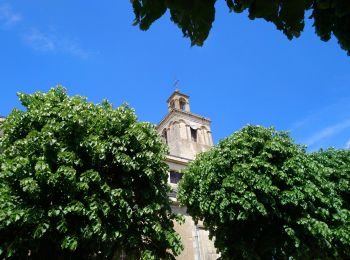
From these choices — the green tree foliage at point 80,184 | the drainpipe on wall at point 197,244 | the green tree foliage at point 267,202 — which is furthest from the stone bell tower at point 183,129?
the green tree foliage at point 80,184

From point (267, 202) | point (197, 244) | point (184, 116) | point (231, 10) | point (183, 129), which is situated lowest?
point (231, 10)

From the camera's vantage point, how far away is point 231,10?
2.81 meters

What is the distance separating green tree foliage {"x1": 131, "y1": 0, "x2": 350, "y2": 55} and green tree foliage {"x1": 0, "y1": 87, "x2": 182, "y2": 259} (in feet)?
31.4

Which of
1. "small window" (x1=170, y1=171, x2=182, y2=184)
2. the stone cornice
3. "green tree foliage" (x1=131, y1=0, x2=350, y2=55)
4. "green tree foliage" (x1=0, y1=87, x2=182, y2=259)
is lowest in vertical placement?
"green tree foliage" (x1=131, y1=0, x2=350, y2=55)

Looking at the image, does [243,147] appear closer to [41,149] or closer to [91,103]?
[91,103]

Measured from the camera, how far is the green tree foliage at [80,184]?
11.1 m

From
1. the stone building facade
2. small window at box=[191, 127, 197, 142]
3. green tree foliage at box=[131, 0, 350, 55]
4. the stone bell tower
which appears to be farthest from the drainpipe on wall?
green tree foliage at box=[131, 0, 350, 55]

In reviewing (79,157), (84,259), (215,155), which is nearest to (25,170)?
(79,157)

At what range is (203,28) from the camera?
2502 mm

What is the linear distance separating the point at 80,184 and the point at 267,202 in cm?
783

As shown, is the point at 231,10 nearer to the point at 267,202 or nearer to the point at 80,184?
the point at 80,184

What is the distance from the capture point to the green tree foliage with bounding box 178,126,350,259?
14.5 m

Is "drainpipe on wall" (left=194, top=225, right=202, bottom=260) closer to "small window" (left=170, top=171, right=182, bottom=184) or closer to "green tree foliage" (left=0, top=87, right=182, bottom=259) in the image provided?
"small window" (left=170, top=171, right=182, bottom=184)

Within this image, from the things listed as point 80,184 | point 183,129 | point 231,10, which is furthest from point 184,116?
point 231,10
